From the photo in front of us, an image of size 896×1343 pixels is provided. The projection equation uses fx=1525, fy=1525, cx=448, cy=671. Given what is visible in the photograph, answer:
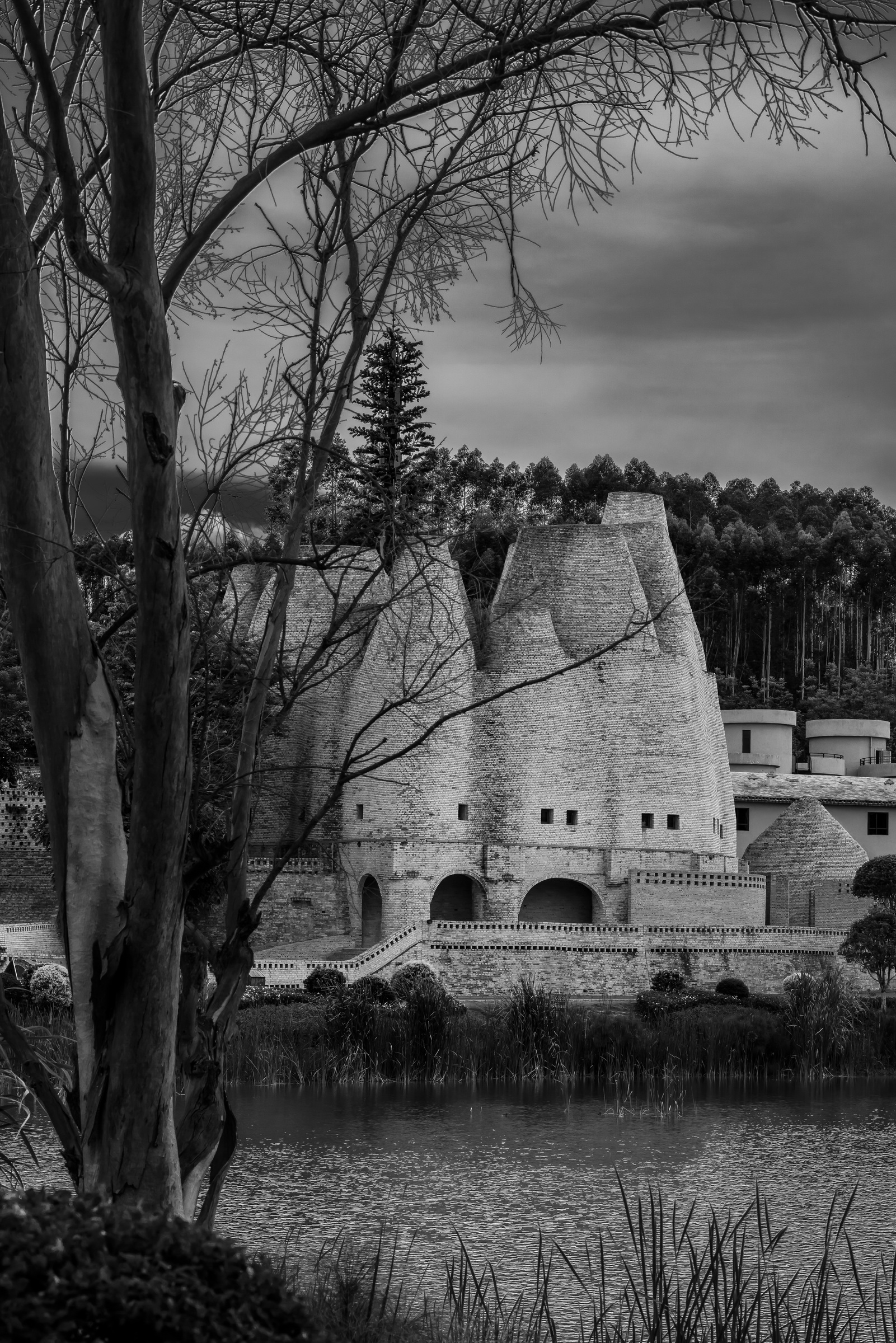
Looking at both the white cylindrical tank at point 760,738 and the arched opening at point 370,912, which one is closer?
the arched opening at point 370,912

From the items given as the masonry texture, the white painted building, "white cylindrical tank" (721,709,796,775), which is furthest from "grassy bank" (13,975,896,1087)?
"white cylindrical tank" (721,709,796,775)

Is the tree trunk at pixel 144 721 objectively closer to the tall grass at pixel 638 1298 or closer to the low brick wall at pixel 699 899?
the tall grass at pixel 638 1298

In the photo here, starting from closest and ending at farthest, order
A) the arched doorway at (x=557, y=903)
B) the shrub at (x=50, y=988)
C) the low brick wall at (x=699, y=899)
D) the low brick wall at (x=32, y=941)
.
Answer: the shrub at (x=50, y=988), the low brick wall at (x=32, y=941), the low brick wall at (x=699, y=899), the arched doorway at (x=557, y=903)

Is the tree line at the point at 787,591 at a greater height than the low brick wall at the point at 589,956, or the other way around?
the tree line at the point at 787,591

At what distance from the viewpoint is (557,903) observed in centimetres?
3888

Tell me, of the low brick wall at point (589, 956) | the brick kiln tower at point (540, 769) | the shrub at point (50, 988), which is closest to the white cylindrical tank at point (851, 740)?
the brick kiln tower at point (540, 769)

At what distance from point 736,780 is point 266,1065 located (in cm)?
2764

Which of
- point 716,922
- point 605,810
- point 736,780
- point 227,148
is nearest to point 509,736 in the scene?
point 605,810

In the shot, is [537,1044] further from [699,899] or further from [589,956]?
[699,899]

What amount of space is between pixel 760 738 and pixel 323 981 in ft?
79.6

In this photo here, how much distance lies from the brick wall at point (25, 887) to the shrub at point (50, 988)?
36.4 feet

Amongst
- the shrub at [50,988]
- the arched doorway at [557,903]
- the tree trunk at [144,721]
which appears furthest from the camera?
the arched doorway at [557,903]

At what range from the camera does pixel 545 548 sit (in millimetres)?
40281

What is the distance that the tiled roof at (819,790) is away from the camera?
146 ft
